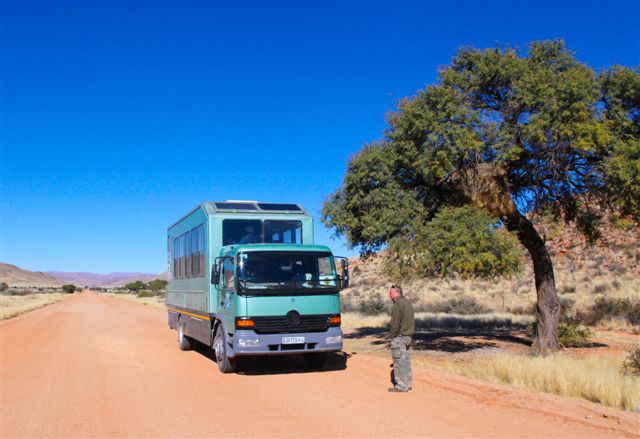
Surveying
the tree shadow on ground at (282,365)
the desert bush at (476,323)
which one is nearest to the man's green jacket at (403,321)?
the tree shadow on ground at (282,365)

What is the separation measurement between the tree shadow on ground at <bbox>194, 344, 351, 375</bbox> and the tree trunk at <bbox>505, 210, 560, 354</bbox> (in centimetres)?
567

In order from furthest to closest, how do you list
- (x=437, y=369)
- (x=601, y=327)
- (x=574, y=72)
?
(x=601, y=327) < (x=574, y=72) < (x=437, y=369)

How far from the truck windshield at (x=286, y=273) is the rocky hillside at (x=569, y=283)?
23.3 metres

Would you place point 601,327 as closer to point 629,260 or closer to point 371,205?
point 371,205

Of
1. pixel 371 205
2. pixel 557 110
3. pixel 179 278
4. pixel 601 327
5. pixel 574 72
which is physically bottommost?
pixel 601 327

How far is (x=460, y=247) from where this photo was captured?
13.8m

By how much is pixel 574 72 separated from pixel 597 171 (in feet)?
8.44

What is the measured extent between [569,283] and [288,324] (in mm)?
37321

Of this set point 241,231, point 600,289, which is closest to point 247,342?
point 241,231

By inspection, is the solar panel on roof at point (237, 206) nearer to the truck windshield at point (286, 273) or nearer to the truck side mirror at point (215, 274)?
the truck side mirror at point (215, 274)

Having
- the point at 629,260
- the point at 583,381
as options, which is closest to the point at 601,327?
the point at 583,381

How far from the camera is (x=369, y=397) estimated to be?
32.6 ft

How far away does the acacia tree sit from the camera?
14.5m

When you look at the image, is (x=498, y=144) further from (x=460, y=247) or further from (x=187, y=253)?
(x=187, y=253)
